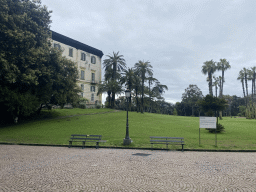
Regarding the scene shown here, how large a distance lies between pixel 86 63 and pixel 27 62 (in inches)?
1298

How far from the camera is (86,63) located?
5631cm

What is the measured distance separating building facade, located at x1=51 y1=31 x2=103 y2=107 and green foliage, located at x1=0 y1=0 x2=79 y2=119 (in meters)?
22.7

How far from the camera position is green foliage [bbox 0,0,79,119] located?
21.8 metres

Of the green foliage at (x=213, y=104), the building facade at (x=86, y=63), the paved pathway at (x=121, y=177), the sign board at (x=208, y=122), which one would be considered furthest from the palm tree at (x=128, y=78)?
the paved pathway at (x=121, y=177)

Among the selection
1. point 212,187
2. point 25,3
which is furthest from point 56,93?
point 212,187

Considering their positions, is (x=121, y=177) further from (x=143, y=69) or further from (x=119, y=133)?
(x=143, y=69)

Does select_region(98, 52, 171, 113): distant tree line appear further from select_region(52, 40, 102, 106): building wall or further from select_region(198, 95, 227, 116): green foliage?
select_region(198, 95, 227, 116): green foliage

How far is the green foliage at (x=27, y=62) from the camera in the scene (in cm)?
2181

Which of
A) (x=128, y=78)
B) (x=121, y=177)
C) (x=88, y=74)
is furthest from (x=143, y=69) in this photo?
(x=121, y=177)

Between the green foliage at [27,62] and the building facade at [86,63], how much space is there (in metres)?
22.7

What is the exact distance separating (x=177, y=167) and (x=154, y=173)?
148cm

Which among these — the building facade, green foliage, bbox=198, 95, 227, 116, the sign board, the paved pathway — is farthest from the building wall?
the paved pathway

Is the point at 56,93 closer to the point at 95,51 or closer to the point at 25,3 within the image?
the point at 25,3

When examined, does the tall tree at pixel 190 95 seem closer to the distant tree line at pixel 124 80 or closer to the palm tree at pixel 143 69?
the distant tree line at pixel 124 80
